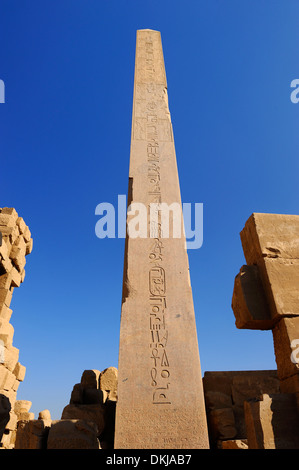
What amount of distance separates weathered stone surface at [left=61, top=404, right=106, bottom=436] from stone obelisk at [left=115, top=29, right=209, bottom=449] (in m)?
1.21

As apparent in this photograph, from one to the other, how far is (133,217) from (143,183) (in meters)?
0.50

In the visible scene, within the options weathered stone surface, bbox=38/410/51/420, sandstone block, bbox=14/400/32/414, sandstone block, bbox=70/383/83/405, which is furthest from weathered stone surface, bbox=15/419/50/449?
sandstone block, bbox=14/400/32/414

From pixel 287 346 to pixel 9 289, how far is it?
460 centimetres

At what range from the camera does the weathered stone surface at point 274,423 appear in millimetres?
1928

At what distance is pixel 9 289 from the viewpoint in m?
5.38

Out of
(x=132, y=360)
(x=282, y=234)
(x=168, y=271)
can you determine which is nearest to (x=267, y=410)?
(x=132, y=360)

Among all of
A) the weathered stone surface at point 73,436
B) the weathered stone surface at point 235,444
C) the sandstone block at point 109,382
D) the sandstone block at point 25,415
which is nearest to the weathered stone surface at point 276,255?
the weathered stone surface at point 235,444

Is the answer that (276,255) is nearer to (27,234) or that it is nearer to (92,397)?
(92,397)

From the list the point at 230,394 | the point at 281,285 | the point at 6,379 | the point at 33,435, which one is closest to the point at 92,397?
the point at 33,435

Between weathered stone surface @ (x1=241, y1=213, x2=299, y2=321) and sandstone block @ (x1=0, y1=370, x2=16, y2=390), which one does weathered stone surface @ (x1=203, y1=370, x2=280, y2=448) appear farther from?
Result: sandstone block @ (x1=0, y1=370, x2=16, y2=390)

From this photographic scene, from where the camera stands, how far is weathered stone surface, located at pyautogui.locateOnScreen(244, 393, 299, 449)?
193cm

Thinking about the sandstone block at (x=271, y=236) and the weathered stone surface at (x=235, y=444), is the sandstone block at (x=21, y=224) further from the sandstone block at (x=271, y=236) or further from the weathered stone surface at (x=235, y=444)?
the weathered stone surface at (x=235, y=444)

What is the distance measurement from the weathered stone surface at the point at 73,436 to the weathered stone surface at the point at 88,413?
59 centimetres
